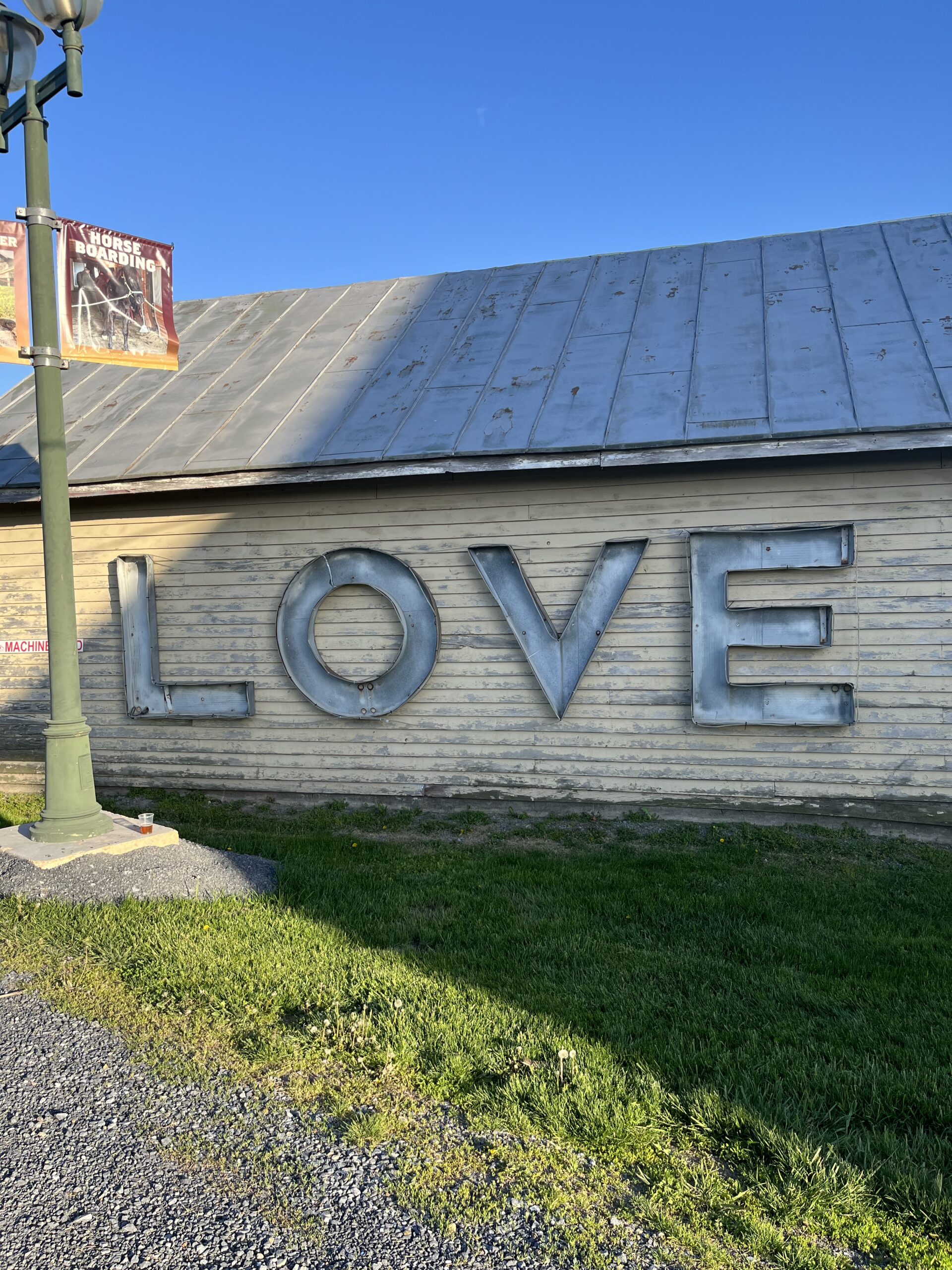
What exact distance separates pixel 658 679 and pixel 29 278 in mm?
6012

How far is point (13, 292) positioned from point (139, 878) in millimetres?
4246

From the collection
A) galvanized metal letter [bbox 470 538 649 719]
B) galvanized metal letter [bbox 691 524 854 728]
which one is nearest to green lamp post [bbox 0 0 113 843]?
galvanized metal letter [bbox 470 538 649 719]

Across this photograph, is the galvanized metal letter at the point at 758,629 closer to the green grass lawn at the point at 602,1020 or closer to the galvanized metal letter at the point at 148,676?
the green grass lawn at the point at 602,1020

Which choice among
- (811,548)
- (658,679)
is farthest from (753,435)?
(658,679)

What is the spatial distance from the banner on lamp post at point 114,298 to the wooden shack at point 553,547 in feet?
7.02

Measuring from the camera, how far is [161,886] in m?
6.02

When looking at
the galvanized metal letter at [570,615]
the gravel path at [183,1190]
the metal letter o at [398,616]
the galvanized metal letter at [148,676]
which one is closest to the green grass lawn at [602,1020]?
the gravel path at [183,1190]

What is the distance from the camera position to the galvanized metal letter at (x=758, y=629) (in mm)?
7973

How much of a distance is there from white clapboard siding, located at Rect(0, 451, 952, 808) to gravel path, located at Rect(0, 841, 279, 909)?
303 centimetres

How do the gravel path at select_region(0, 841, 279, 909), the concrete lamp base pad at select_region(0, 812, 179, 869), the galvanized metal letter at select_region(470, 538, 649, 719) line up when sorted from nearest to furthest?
1. the gravel path at select_region(0, 841, 279, 909)
2. the concrete lamp base pad at select_region(0, 812, 179, 869)
3. the galvanized metal letter at select_region(470, 538, 649, 719)

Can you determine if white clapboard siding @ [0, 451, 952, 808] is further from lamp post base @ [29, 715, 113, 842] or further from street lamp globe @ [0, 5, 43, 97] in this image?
street lamp globe @ [0, 5, 43, 97]

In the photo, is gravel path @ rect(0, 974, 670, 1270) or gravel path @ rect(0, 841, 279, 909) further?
gravel path @ rect(0, 841, 279, 909)

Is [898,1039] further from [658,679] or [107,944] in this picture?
[658,679]

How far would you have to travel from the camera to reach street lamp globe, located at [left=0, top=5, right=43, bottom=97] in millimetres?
6602
